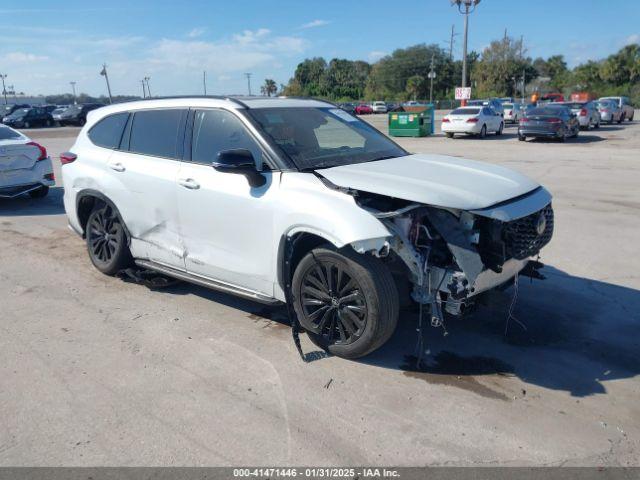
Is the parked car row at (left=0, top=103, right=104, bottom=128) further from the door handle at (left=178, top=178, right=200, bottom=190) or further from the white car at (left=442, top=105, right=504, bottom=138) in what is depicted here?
the door handle at (left=178, top=178, right=200, bottom=190)

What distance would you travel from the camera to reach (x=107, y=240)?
18.5 ft

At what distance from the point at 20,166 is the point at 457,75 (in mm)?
101313

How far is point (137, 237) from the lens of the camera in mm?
5172

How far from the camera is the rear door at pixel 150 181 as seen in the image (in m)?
4.75

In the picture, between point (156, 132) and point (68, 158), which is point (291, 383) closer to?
point (156, 132)

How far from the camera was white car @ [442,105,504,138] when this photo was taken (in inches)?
1040

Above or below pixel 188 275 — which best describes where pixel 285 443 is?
below

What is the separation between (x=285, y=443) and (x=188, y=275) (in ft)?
7.12

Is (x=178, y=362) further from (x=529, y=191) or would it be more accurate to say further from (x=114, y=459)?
(x=529, y=191)

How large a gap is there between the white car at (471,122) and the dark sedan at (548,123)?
2.83 metres

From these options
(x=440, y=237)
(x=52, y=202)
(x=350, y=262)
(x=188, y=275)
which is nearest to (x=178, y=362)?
(x=188, y=275)

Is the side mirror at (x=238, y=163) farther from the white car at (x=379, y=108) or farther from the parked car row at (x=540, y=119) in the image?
the white car at (x=379, y=108)

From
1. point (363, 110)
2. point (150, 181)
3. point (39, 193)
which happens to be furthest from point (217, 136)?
point (363, 110)

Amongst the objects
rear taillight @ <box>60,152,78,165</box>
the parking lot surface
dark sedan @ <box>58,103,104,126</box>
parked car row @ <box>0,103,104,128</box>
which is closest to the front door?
the parking lot surface
